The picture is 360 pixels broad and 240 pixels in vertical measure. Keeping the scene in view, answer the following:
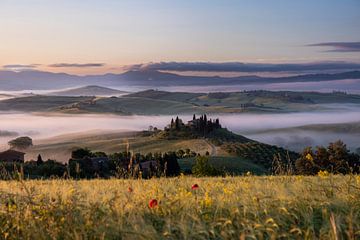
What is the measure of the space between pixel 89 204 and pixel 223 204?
6.22 ft

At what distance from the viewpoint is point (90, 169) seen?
5234 centimetres

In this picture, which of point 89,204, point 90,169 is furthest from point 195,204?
point 90,169

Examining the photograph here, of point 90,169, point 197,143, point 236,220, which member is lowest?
point 197,143

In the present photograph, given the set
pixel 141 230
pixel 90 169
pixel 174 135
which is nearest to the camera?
pixel 141 230

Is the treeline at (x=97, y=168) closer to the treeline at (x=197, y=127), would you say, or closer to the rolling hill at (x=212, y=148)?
the rolling hill at (x=212, y=148)

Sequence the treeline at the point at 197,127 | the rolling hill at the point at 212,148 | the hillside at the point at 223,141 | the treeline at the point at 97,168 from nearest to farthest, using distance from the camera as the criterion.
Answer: the treeline at the point at 97,168, the rolling hill at the point at 212,148, the hillside at the point at 223,141, the treeline at the point at 197,127

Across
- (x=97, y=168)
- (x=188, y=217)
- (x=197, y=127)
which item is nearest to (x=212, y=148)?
(x=197, y=127)

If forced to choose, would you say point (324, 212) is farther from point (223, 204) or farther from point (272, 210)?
point (223, 204)

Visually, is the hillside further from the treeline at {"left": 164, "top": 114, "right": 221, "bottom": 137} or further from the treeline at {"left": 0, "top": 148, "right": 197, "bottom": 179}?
the treeline at {"left": 0, "top": 148, "right": 197, "bottom": 179}

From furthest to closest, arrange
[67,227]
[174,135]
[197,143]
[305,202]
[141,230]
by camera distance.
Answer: [174,135], [197,143], [305,202], [67,227], [141,230]

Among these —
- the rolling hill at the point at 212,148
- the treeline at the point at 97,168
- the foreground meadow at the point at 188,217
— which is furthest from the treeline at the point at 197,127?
the foreground meadow at the point at 188,217

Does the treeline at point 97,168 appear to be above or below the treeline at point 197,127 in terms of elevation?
above

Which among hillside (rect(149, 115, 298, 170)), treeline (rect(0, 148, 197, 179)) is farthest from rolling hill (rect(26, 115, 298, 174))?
treeline (rect(0, 148, 197, 179))

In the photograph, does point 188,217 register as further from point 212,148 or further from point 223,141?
point 223,141
